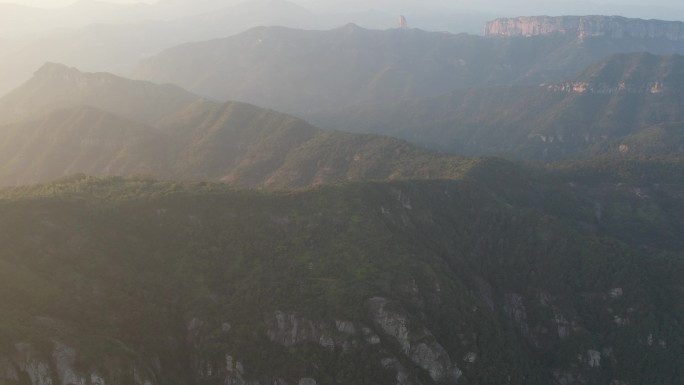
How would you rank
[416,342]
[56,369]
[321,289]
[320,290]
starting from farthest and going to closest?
[321,289] < [320,290] < [416,342] < [56,369]

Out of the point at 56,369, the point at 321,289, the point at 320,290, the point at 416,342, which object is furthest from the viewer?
the point at 321,289

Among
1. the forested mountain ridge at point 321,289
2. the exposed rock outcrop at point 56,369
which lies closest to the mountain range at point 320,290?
the exposed rock outcrop at point 56,369

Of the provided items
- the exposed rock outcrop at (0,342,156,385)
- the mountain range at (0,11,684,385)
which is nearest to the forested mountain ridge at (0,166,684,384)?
the exposed rock outcrop at (0,342,156,385)

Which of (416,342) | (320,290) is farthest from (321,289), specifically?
(416,342)

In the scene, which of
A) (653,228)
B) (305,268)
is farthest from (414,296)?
(653,228)

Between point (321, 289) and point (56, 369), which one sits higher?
point (56, 369)

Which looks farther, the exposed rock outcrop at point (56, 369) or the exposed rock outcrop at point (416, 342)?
the exposed rock outcrop at point (416, 342)

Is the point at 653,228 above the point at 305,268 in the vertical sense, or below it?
→ below

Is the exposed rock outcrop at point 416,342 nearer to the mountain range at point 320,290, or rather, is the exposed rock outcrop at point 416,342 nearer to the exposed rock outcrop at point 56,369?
the mountain range at point 320,290

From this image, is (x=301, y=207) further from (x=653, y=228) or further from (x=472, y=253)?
(x=653, y=228)

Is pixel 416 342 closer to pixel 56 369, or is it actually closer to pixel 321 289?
pixel 321 289

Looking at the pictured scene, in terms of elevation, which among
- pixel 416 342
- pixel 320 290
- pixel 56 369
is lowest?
pixel 416 342
